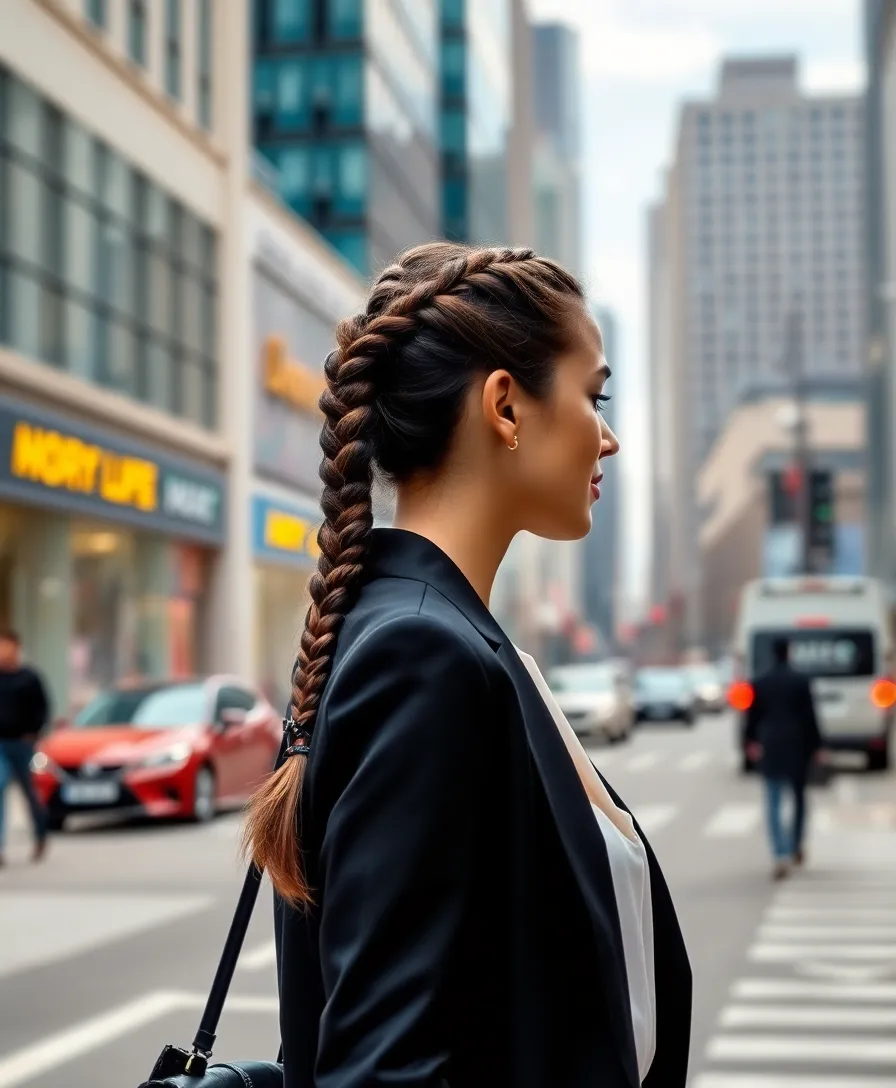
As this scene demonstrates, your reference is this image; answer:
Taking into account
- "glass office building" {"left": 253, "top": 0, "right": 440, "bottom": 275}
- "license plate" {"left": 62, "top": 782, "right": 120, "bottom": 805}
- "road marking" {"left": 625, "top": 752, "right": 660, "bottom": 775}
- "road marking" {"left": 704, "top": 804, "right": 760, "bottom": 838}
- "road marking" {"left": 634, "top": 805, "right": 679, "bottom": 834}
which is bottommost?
"road marking" {"left": 704, "top": 804, "right": 760, "bottom": 838}

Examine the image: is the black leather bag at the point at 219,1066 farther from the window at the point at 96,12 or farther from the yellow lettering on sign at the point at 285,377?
the yellow lettering on sign at the point at 285,377

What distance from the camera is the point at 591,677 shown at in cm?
3375

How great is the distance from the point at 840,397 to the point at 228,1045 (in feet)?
410

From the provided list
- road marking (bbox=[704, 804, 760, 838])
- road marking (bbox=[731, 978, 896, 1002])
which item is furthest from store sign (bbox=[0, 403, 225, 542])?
road marking (bbox=[731, 978, 896, 1002])

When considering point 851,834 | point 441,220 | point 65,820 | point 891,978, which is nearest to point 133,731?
point 65,820

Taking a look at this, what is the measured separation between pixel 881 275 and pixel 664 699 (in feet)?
150

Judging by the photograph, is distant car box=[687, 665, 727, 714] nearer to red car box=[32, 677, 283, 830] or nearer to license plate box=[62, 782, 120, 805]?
red car box=[32, 677, 283, 830]

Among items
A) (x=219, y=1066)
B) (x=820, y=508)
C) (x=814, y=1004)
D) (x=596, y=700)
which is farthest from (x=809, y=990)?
(x=820, y=508)

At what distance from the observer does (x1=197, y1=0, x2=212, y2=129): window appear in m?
30.2

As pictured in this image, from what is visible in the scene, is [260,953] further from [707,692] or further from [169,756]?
[707,692]

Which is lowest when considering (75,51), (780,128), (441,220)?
(75,51)

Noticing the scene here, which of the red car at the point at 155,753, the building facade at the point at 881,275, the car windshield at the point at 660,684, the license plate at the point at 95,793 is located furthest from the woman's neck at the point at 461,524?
the building facade at the point at 881,275

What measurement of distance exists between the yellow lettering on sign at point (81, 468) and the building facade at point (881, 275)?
53.0m

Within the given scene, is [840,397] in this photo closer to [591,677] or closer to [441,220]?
[441,220]
